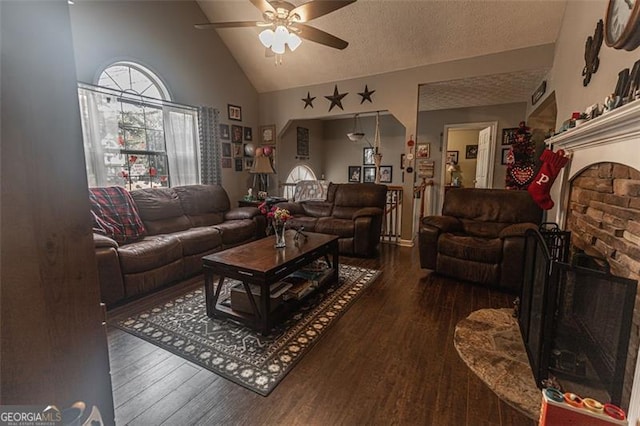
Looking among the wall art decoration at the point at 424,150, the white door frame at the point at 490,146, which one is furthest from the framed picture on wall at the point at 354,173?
the white door frame at the point at 490,146

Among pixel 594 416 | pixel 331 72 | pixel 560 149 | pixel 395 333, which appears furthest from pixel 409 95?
pixel 594 416

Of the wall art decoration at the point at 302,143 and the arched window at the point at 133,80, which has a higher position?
the arched window at the point at 133,80

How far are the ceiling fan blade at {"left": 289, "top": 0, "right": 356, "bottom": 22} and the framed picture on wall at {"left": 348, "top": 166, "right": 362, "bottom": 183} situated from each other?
5.24 metres

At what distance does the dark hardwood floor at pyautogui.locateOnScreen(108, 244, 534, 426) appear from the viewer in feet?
4.83

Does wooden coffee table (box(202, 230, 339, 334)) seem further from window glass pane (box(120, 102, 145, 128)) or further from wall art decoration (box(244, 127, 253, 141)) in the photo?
wall art decoration (box(244, 127, 253, 141))

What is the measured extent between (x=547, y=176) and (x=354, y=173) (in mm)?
5202

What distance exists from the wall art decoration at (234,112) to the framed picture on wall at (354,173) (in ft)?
10.9

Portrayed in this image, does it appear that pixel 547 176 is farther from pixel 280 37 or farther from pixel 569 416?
pixel 280 37

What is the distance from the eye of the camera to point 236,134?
17.5 feet

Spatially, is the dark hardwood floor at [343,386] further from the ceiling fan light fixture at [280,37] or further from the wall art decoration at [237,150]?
the wall art decoration at [237,150]

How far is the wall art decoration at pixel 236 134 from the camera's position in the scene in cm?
527

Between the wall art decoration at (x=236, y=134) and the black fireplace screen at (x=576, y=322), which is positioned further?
the wall art decoration at (x=236, y=134)

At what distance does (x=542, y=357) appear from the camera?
1638 mm

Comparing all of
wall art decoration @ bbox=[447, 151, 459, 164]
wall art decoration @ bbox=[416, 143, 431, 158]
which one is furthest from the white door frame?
wall art decoration @ bbox=[447, 151, 459, 164]
